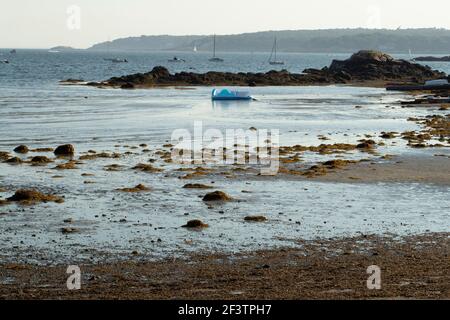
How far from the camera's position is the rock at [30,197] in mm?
27589

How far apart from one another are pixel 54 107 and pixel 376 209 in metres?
51.0

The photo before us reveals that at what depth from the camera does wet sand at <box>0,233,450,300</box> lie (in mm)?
16344

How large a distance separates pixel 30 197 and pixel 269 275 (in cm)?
1215

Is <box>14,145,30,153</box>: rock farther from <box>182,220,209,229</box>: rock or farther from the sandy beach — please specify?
<box>182,220,209,229</box>: rock

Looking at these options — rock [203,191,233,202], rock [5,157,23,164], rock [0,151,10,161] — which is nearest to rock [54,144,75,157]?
rock [0,151,10,161]

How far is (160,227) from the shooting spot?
23.9m

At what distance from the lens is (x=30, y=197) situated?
2778cm

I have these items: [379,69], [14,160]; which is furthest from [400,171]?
[379,69]

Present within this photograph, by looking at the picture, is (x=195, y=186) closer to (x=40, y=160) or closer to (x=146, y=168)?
(x=146, y=168)

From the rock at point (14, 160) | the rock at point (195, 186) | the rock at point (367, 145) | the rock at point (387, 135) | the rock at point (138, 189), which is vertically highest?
the rock at point (138, 189)

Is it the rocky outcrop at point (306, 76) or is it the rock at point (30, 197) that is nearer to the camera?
the rock at point (30, 197)

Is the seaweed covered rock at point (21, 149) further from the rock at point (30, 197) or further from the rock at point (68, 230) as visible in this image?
the rock at point (68, 230)

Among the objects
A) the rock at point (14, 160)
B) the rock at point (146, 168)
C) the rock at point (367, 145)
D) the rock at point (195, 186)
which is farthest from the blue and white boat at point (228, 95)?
the rock at point (195, 186)

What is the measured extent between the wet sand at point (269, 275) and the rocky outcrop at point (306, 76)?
93.7 m
